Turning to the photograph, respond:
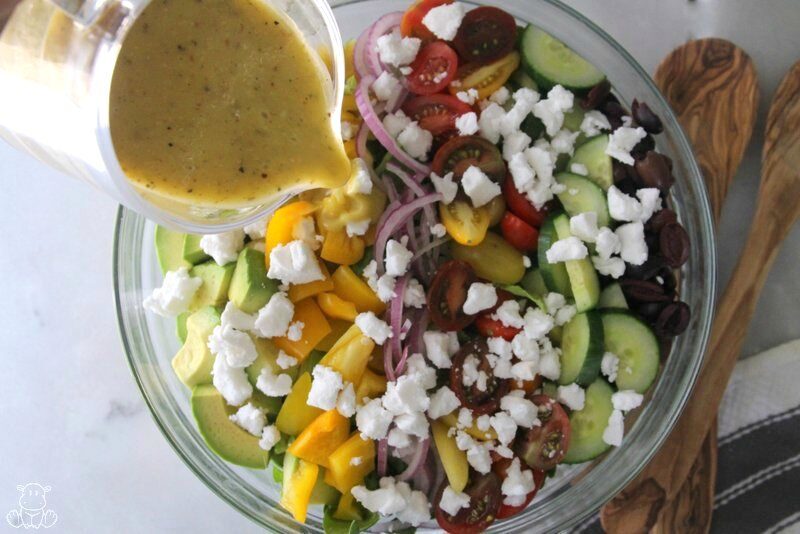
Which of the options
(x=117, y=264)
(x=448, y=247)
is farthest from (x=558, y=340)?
(x=117, y=264)

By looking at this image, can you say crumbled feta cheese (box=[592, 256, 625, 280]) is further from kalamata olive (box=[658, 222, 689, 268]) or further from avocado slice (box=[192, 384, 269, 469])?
avocado slice (box=[192, 384, 269, 469])

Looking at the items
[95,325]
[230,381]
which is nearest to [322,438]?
[230,381]

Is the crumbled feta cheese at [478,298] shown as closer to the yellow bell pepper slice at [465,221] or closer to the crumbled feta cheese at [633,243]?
the yellow bell pepper slice at [465,221]

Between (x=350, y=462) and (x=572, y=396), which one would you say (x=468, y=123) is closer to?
(x=572, y=396)

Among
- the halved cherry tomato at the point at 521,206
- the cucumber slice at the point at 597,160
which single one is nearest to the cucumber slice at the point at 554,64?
the cucumber slice at the point at 597,160

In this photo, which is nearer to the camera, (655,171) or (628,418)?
(655,171)

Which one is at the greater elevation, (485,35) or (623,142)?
(485,35)

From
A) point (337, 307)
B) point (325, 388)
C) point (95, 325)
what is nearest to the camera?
point (325, 388)
